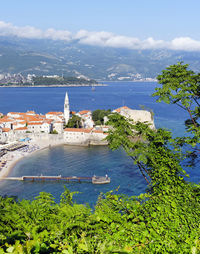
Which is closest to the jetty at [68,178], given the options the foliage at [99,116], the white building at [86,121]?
the white building at [86,121]

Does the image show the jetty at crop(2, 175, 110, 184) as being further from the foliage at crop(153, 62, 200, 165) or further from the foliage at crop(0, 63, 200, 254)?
the foliage at crop(0, 63, 200, 254)

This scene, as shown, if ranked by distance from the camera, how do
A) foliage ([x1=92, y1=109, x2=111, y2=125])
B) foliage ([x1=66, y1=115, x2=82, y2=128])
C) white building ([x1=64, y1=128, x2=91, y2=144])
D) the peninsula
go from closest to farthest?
the peninsula → white building ([x1=64, y1=128, x2=91, y2=144]) → foliage ([x1=66, y1=115, x2=82, y2=128]) → foliage ([x1=92, y1=109, x2=111, y2=125])

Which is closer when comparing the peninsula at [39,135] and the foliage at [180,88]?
the foliage at [180,88]

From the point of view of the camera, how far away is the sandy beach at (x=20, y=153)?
94.0ft

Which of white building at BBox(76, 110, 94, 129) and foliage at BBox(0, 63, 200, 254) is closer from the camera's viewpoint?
foliage at BBox(0, 63, 200, 254)

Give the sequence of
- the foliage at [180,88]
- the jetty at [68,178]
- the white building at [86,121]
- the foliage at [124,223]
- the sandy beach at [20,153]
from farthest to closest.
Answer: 1. the white building at [86,121]
2. the sandy beach at [20,153]
3. the jetty at [68,178]
4. the foliage at [180,88]
5. the foliage at [124,223]

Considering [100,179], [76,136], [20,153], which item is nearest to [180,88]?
[100,179]

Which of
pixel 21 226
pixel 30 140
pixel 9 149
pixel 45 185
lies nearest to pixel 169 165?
pixel 21 226

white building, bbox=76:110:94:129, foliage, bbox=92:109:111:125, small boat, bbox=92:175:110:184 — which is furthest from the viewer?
foliage, bbox=92:109:111:125

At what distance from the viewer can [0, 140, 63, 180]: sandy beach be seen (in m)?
28.7

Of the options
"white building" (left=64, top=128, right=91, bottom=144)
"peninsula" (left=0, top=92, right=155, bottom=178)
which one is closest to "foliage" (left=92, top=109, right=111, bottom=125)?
"peninsula" (left=0, top=92, right=155, bottom=178)

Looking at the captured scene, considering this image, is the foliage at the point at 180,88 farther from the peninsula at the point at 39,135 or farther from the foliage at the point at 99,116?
the foliage at the point at 99,116

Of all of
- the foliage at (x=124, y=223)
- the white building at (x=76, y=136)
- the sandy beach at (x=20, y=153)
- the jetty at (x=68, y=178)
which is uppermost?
the foliage at (x=124, y=223)

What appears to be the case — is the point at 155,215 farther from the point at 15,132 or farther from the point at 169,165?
the point at 15,132
